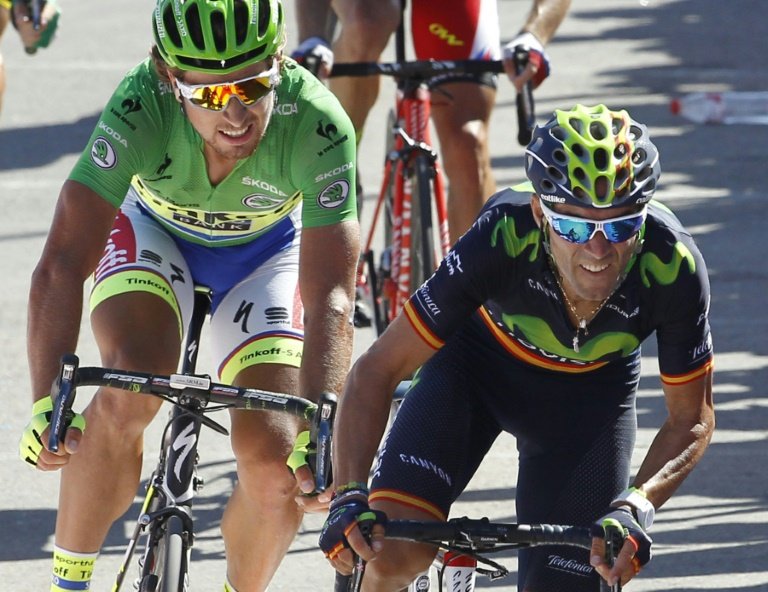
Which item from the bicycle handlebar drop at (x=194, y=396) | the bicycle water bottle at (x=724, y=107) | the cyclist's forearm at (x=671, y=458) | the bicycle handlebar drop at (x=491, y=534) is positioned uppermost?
the bicycle water bottle at (x=724, y=107)

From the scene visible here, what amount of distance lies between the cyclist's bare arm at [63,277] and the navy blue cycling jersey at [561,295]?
90cm

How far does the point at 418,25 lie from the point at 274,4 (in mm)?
2585

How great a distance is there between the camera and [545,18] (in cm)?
689

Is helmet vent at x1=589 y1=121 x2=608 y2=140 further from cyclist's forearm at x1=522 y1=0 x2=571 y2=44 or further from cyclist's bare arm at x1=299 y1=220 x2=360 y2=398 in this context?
cyclist's forearm at x1=522 y1=0 x2=571 y2=44

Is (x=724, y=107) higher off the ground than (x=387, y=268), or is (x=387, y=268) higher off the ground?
(x=724, y=107)

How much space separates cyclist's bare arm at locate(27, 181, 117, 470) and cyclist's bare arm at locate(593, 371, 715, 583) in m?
1.53

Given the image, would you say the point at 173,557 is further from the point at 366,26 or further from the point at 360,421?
the point at 366,26

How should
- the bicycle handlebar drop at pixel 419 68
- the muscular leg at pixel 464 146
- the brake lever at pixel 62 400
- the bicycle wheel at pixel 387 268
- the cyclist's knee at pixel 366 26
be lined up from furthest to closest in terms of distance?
1. the bicycle wheel at pixel 387 268
2. the cyclist's knee at pixel 366 26
3. the muscular leg at pixel 464 146
4. the bicycle handlebar drop at pixel 419 68
5. the brake lever at pixel 62 400

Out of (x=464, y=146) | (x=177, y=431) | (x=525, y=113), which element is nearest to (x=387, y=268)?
(x=464, y=146)

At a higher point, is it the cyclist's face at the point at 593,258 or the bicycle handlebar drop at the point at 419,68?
the bicycle handlebar drop at the point at 419,68

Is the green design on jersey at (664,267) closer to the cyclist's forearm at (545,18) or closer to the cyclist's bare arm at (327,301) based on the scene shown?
the cyclist's bare arm at (327,301)

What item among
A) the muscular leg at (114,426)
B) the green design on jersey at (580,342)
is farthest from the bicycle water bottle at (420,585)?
the muscular leg at (114,426)

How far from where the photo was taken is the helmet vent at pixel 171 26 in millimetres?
Answer: 4405

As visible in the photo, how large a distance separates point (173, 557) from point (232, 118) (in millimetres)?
1179
